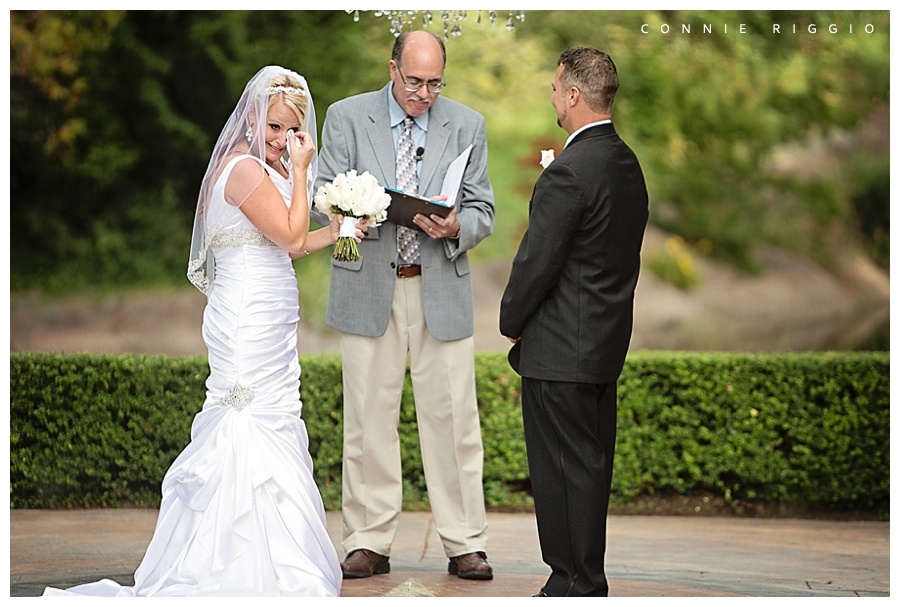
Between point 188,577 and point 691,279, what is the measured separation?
641 cm

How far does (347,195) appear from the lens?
152 inches

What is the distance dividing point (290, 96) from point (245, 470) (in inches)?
52.4

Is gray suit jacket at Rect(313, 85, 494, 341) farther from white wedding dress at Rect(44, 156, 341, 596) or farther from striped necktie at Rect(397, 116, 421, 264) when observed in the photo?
white wedding dress at Rect(44, 156, 341, 596)

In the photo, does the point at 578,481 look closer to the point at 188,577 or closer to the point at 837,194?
the point at 188,577

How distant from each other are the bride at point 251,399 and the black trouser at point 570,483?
0.78 m

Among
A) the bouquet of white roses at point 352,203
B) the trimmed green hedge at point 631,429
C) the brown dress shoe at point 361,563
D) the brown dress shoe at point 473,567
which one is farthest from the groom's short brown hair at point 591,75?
the trimmed green hedge at point 631,429

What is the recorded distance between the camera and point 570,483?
3.62 m

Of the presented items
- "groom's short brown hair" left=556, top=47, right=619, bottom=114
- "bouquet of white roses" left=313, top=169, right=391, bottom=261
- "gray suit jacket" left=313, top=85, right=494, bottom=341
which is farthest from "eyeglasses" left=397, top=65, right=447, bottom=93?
"groom's short brown hair" left=556, top=47, right=619, bottom=114

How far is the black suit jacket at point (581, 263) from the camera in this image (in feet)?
11.5

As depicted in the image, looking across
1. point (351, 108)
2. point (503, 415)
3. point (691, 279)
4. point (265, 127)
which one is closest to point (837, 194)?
point (691, 279)

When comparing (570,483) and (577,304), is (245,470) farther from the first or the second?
(577,304)

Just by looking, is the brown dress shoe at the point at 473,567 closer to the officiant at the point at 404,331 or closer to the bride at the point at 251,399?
the officiant at the point at 404,331

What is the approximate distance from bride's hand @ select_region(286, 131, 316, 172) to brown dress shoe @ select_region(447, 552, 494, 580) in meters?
1.70

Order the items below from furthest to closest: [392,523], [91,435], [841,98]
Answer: [841,98] < [91,435] < [392,523]
